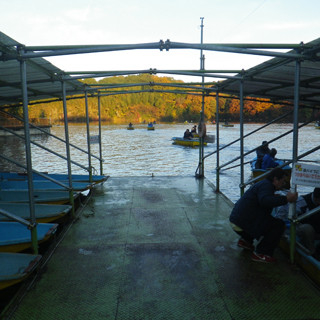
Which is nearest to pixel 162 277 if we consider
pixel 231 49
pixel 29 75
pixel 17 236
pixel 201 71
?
pixel 17 236

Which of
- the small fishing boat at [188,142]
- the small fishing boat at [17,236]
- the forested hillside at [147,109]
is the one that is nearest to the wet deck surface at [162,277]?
the small fishing boat at [17,236]

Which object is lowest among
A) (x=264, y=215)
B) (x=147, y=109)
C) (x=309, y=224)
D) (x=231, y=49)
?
(x=309, y=224)

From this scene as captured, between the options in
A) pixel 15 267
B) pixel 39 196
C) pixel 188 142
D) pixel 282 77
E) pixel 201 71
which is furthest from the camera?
pixel 188 142

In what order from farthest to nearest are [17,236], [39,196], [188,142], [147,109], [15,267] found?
[147,109] → [188,142] → [39,196] → [17,236] → [15,267]

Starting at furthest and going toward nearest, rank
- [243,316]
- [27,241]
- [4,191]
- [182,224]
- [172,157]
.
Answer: [172,157] → [4,191] → [182,224] → [27,241] → [243,316]

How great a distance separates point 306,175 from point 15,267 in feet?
14.1

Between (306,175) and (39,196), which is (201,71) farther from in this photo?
(39,196)

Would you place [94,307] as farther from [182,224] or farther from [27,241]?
[182,224]

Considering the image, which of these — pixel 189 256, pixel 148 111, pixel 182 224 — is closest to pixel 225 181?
pixel 182 224

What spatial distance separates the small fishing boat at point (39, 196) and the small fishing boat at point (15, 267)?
3046 millimetres

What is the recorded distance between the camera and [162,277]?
3961 mm

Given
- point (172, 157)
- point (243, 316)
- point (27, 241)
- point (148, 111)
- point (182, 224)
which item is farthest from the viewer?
point (148, 111)

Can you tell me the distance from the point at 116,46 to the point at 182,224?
3.82 m

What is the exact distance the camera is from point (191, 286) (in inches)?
148
